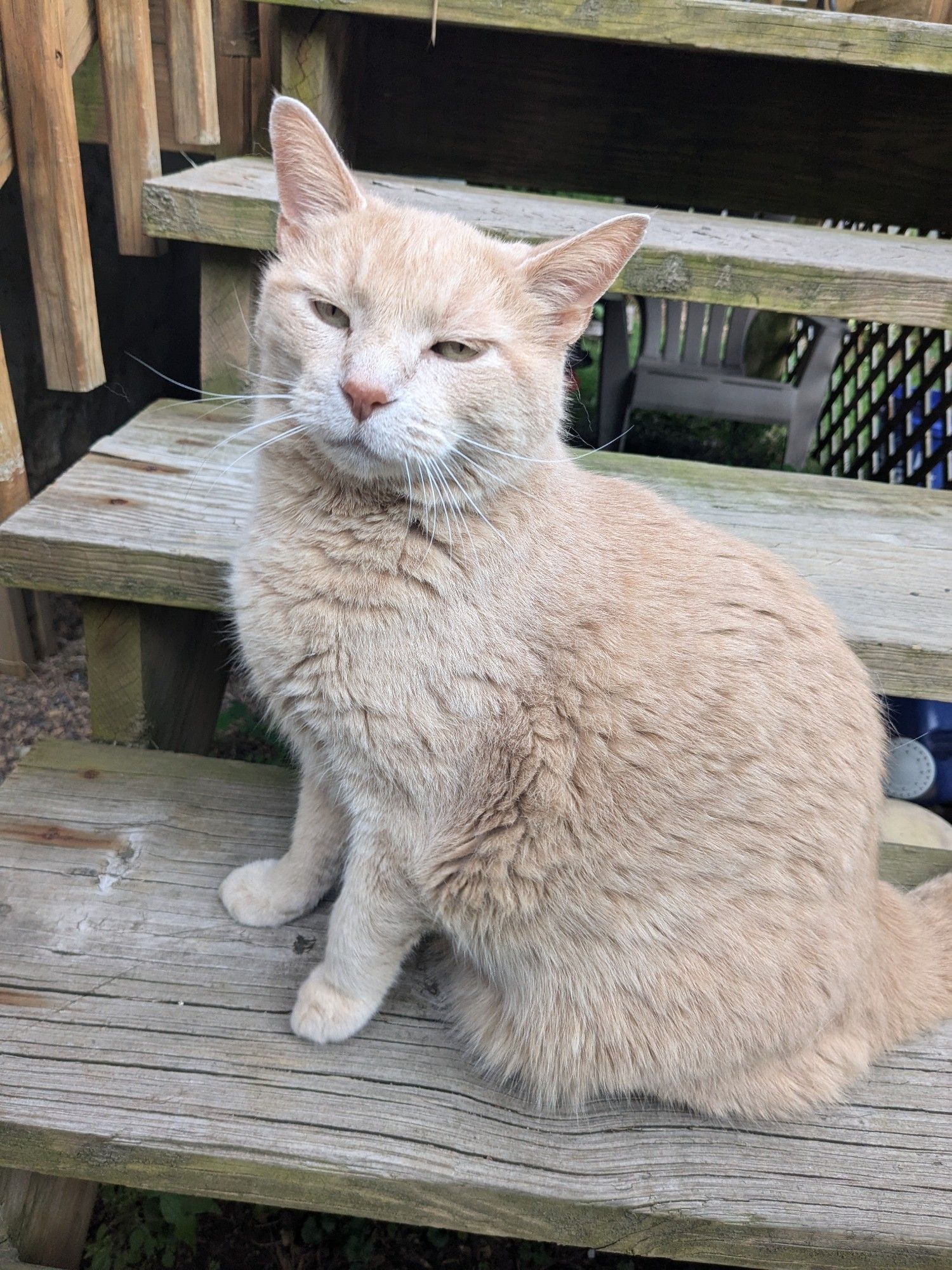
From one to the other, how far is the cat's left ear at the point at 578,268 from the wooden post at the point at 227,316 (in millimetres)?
839

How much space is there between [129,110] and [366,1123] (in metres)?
1.96

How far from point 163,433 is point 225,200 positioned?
0.51 meters

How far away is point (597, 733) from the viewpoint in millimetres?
1186

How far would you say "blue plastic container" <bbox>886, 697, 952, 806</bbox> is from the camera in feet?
7.94

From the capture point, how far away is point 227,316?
6.31 feet

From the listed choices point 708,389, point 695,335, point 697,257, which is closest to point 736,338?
point 695,335

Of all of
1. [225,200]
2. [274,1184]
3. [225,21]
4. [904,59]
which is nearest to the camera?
[274,1184]

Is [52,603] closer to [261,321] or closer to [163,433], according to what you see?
[163,433]

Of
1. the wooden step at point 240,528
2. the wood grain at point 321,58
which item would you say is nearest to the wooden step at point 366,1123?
the wooden step at point 240,528

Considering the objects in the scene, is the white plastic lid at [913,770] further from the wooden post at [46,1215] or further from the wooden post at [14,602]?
the wooden post at [14,602]

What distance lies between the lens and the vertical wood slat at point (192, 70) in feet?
5.88

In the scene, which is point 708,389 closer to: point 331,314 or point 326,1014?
point 331,314

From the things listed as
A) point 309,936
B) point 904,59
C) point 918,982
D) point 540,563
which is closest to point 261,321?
point 540,563

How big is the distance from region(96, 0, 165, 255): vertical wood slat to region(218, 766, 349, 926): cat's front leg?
4.30ft
